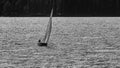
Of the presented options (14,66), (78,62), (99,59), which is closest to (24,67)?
(14,66)

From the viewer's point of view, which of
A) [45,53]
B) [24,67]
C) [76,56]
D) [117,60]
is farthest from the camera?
[45,53]

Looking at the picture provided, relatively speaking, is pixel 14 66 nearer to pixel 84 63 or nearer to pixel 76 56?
pixel 84 63

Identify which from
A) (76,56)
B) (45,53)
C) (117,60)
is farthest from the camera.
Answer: (45,53)

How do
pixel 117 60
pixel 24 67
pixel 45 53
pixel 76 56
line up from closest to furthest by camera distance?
pixel 24 67, pixel 117 60, pixel 76 56, pixel 45 53

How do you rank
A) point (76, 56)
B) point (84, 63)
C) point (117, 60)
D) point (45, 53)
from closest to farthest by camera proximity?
point (84, 63)
point (117, 60)
point (76, 56)
point (45, 53)

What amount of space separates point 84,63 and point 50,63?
17.9 feet

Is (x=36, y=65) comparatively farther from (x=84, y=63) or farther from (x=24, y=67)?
(x=84, y=63)

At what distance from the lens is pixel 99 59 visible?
64375 mm

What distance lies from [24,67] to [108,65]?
42.3 feet

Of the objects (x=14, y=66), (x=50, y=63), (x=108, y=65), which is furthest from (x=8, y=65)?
(x=108, y=65)

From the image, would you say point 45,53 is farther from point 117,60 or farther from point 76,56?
point 117,60

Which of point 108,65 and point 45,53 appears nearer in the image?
point 108,65

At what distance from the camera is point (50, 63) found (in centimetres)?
5947

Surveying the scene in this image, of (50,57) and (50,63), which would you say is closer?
(50,63)
